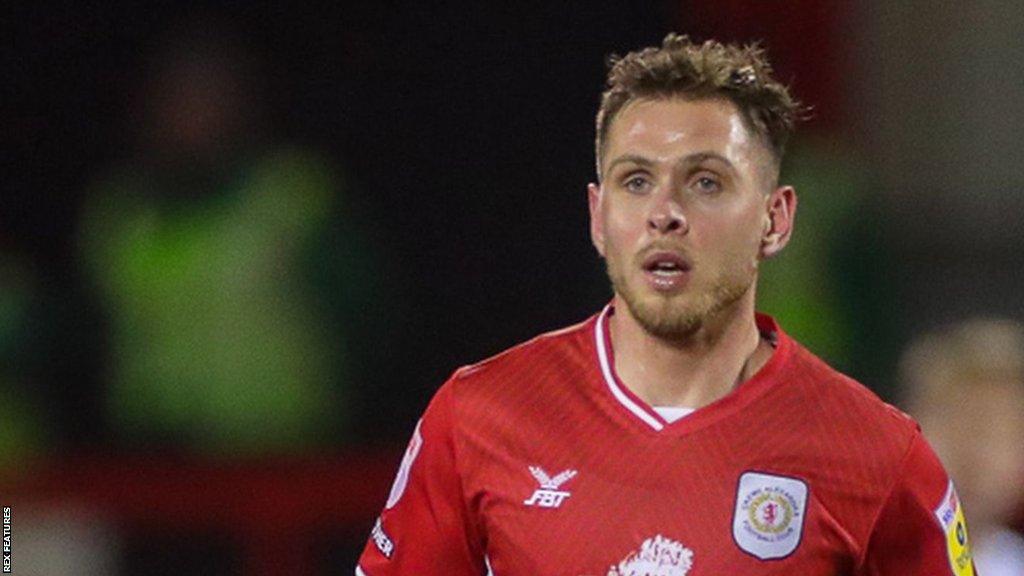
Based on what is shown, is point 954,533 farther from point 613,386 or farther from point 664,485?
point 613,386

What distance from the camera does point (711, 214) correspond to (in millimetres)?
3623

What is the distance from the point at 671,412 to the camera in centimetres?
370

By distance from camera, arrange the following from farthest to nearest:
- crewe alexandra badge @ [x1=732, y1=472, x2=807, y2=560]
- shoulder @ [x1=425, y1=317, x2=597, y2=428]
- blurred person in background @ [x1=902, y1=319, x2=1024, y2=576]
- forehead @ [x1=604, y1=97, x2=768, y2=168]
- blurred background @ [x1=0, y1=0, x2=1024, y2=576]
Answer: blurred background @ [x1=0, y1=0, x2=1024, y2=576]
blurred person in background @ [x1=902, y1=319, x2=1024, y2=576]
shoulder @ [x1=425, y1=317, x2=597, y2=428]
forehead @ [x1=604, y1=97, x2=768, y2=168]
crewe alexandra badge @ [x1=732, y1=472, x2=807, y2=560]

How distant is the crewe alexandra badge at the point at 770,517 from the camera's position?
354 cm

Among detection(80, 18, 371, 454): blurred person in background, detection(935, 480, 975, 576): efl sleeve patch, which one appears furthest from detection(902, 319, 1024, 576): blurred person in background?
detection(80, 18, 371, 454): blurred person in background

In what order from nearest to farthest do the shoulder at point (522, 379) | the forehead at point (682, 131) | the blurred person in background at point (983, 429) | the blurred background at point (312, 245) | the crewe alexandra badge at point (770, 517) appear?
the crewe alexandra badge at point (770, 517)
the forehead at point (682, 131)
the shoulder at point (522, 379)
the blurred person in background at point (983, 429)
the blurred background at point (312, 245)

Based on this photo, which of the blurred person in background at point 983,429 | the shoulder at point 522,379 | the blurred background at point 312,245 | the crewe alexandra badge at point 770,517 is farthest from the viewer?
the blurred background at point 312,245

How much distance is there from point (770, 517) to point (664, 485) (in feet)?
0.56

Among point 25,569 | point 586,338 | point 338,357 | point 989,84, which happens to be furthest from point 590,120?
point 586,338

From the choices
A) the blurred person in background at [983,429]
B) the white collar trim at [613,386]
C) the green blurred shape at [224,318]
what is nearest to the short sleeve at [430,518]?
the white collar trim at [613,386]

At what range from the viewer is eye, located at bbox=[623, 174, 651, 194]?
3.65m

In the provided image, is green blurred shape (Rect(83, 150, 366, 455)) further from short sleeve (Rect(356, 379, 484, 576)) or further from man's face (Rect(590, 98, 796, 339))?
man's face (Rect(590, 98, 796, 339))

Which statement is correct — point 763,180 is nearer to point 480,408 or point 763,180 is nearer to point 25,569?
point 480,408

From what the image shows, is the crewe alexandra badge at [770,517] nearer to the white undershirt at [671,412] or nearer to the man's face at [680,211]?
the white undershirt at [671,412]
